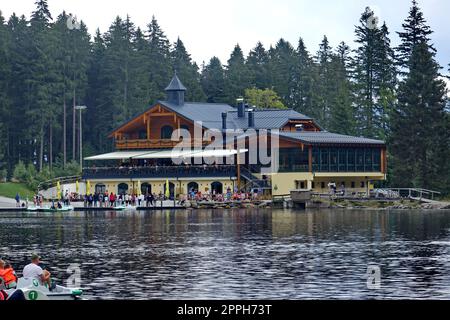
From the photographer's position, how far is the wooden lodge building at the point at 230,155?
10356 centimetres

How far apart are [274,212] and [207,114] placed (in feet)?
90.0

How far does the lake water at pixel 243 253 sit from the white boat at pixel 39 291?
268 cm

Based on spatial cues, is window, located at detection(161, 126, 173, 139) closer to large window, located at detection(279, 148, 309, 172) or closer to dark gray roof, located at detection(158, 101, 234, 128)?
dark gray roof, located at detection(158, 101, 234, 128)

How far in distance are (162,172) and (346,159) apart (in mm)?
16999

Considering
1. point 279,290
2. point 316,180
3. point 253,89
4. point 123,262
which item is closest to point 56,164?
point 253,89

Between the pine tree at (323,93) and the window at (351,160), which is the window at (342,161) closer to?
the window at (351,160)

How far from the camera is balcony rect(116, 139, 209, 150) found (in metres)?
111

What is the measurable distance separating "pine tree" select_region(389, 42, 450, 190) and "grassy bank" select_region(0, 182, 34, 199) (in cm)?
Answer: 3474

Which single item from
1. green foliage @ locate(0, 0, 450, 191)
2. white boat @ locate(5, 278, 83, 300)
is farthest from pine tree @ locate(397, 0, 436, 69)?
white boat @ locate(5, 278, 83, 300)

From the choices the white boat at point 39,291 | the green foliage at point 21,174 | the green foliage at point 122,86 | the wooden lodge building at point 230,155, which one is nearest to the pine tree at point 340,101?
the green foliage at point 122,86

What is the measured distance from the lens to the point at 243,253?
5172 centimetres

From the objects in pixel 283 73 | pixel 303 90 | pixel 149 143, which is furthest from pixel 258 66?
pixel 149 143
